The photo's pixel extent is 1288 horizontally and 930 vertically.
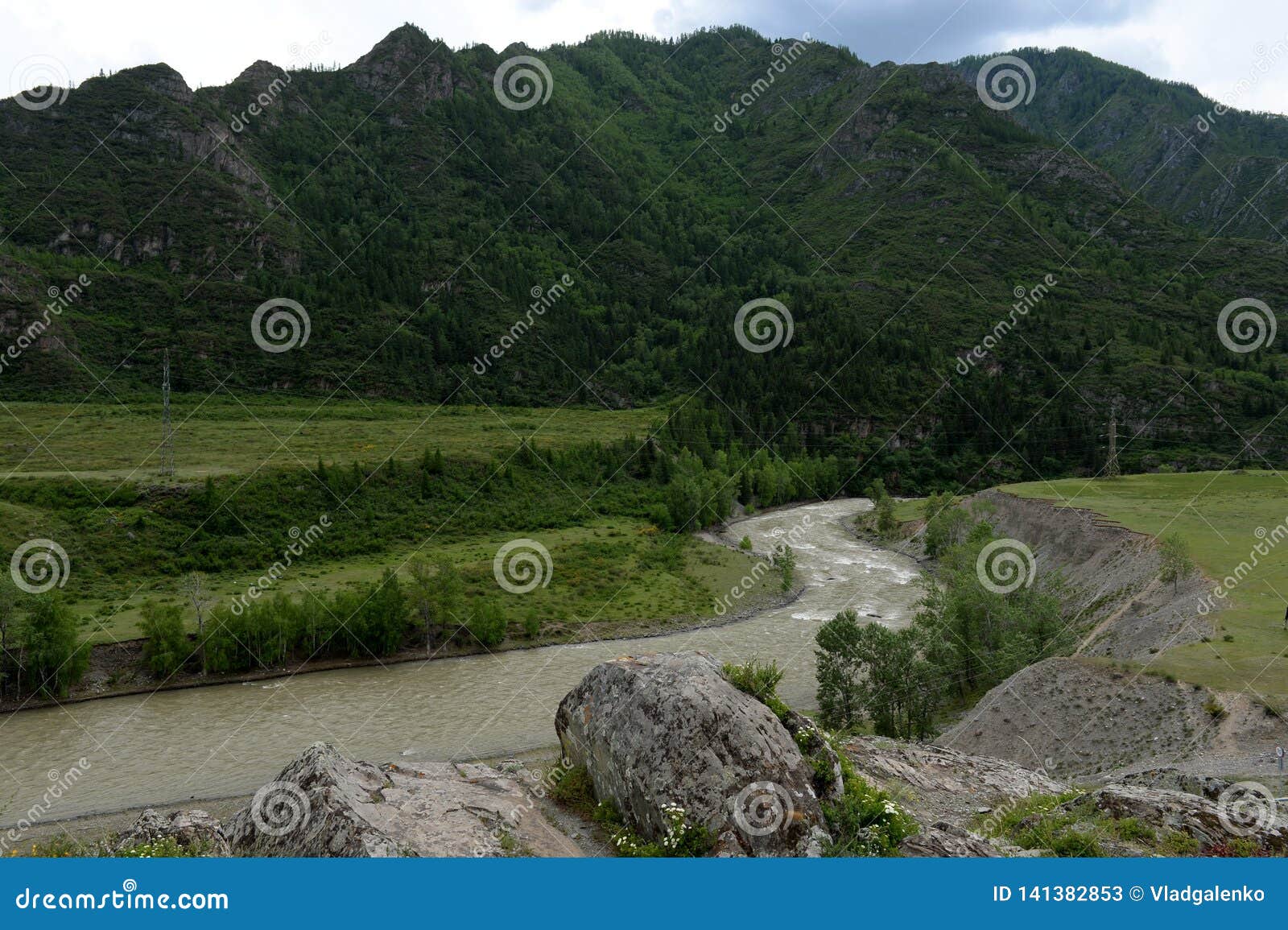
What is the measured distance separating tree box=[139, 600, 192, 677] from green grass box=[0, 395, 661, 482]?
2407 cm

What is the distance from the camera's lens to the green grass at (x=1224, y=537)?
25672 mm

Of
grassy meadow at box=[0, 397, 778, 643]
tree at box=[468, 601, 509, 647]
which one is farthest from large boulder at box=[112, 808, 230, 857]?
grassy meadow at box=[0, 397, 778, 643]

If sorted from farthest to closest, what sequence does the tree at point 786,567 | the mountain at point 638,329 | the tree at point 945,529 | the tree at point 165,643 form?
the mountain at point 638,329
the tree at point 945,529
the tree at point 786,567
the tree at point 165,643

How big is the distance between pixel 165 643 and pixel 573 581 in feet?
83.7

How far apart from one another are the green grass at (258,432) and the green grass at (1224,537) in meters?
54.0

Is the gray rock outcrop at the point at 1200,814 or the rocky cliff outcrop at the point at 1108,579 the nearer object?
the gray rock outcrop at the point at 1200,814

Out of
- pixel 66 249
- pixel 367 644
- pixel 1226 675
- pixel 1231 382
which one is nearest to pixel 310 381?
pixel 66 249

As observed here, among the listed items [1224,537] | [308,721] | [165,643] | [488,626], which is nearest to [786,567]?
[488,626]

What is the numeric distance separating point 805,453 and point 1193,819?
10903 cm

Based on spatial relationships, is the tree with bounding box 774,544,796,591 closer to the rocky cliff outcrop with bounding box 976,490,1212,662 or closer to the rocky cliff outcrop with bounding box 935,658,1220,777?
the rocky cliff outcrop with bounding box 976,490,1212,662

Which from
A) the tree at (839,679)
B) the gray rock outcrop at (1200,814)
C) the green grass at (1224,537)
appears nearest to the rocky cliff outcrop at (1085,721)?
the green grass at (1224,537)

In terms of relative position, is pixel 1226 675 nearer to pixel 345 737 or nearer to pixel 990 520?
pixel 345 737

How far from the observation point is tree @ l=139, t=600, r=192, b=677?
1613 inches

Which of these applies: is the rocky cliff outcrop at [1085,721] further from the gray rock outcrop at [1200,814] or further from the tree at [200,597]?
the tree at [200,597]
